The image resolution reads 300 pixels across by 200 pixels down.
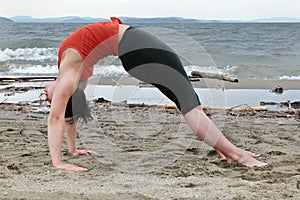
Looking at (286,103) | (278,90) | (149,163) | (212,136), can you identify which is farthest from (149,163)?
(278,90)

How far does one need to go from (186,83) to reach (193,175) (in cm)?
71

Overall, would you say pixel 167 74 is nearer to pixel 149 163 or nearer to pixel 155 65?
pixel 155 65

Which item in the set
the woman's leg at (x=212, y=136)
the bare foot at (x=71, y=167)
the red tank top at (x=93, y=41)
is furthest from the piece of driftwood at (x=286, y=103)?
the bare foot at (x=71, y=167)

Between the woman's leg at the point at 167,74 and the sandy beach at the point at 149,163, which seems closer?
the sandy beach at the point at 149,163

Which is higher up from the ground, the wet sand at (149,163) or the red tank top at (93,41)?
the red tank top at (93,41)

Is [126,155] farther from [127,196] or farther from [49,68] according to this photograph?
[49,68]

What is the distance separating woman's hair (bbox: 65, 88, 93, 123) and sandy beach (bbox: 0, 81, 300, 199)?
1.21 ft

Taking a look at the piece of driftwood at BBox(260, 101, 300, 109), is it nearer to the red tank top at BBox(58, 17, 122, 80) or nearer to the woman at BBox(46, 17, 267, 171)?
the woman at BBox(46, 17, 267, 171)

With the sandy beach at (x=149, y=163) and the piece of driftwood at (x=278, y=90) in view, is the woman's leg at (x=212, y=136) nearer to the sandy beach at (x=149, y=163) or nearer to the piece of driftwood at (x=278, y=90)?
the sandy beach at (x=149, y=163)

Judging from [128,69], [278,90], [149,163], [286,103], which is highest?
[128,69]

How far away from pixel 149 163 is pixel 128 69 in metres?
0.80

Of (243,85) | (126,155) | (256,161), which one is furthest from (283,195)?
(243,85)

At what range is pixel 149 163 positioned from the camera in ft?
11.9

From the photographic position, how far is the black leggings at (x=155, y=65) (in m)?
3.34
